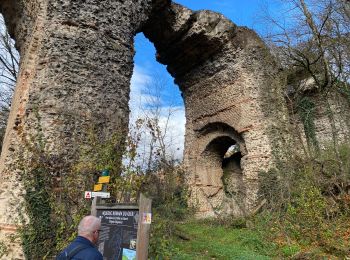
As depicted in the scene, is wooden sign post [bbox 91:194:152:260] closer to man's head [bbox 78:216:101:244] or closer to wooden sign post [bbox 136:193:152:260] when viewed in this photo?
wooden sign post [bbox 136:193:152:260]

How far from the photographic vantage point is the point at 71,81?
588cm

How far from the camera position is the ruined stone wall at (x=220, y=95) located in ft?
34.9

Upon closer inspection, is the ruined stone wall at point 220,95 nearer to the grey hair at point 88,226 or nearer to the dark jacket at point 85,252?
the grey hair at point 88,226

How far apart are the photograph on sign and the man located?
456 mm

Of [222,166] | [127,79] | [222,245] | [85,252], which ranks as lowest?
[222,245]

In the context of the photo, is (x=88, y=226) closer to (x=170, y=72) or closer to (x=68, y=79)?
(x=68, y=79)

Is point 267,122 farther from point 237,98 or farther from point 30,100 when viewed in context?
point 30,100

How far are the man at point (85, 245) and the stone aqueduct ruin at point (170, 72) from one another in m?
2.81

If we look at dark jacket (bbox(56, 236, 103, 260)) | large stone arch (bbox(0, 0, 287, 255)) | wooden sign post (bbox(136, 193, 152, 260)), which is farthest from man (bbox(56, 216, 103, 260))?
large stone arch (bbox(0, 0, 287, 255))

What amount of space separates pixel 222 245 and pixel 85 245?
4765 mm

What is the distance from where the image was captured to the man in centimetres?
261

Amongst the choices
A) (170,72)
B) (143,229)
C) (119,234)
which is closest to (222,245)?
(119,234)

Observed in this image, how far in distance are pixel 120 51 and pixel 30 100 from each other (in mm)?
1853

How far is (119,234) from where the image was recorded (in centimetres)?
338
